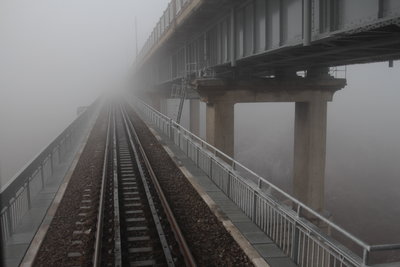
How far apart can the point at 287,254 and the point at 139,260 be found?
290 cm

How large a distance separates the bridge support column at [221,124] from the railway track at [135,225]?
4.86 metres

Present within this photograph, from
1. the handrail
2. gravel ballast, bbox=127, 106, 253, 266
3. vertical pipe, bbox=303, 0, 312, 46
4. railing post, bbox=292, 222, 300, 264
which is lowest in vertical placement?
gravel ballast, bbox=127, 106, 253, 266

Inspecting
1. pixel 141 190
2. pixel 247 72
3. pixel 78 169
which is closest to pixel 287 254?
pixel 141 190

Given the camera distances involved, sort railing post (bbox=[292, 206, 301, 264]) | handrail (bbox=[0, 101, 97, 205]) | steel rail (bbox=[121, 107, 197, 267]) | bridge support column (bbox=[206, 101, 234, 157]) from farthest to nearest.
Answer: bridge support column (bbox=[206, 101, 234, 157]), handrail (bbox=[0, 101, 97, 205]), steel rail (bbox=[121, 107, 197, 267]), railing post (bbox=[292, 206, 301, 264])

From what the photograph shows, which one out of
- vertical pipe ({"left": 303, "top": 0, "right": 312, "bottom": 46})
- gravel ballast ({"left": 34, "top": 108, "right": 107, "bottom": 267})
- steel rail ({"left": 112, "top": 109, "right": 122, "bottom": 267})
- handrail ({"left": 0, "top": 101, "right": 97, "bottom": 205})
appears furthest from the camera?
vertical pipe ({"left": 303, "top": 0, "right": 312, "bottom": 46})

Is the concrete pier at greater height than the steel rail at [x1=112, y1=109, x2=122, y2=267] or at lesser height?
greater

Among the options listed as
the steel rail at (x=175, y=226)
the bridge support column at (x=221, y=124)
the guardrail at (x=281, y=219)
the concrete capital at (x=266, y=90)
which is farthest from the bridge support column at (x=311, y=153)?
the steel rail at (x=175, y=226)

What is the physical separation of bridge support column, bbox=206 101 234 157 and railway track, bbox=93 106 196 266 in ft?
16.0

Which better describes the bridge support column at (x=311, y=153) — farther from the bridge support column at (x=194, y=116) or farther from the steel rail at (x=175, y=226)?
the bridge support column at (x=194, y=116)

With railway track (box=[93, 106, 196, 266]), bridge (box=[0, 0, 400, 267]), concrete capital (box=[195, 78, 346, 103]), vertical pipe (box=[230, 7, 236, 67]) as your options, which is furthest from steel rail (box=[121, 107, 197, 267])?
concrete capital (box=[195, 78, 346, 103])

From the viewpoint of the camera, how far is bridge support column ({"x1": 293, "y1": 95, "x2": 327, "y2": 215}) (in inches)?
779

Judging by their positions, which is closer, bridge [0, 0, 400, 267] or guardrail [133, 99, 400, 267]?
guardrail [133, 99, 400, 267]

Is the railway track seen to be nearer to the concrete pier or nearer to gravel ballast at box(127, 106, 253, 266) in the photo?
gravel ballast at box(127, 106, 253, 266)

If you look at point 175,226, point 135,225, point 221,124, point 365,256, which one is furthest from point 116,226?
point 221,124
